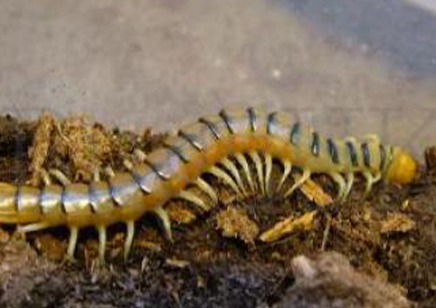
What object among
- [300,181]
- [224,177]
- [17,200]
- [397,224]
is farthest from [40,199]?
[397,224]

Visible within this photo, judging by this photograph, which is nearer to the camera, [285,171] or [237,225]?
[237,225]

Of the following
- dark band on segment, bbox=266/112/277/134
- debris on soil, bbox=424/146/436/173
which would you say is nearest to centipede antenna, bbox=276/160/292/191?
dark band on segment, bbox=266/112/277/134

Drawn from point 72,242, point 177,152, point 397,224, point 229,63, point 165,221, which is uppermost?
point 229,63

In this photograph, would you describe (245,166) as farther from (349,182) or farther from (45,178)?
(45,178)

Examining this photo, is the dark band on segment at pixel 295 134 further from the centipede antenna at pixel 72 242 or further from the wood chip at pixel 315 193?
the centipede antenna at pixel 72 242

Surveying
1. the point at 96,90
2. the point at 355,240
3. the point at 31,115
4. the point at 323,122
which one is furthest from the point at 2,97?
the point at 355,240
